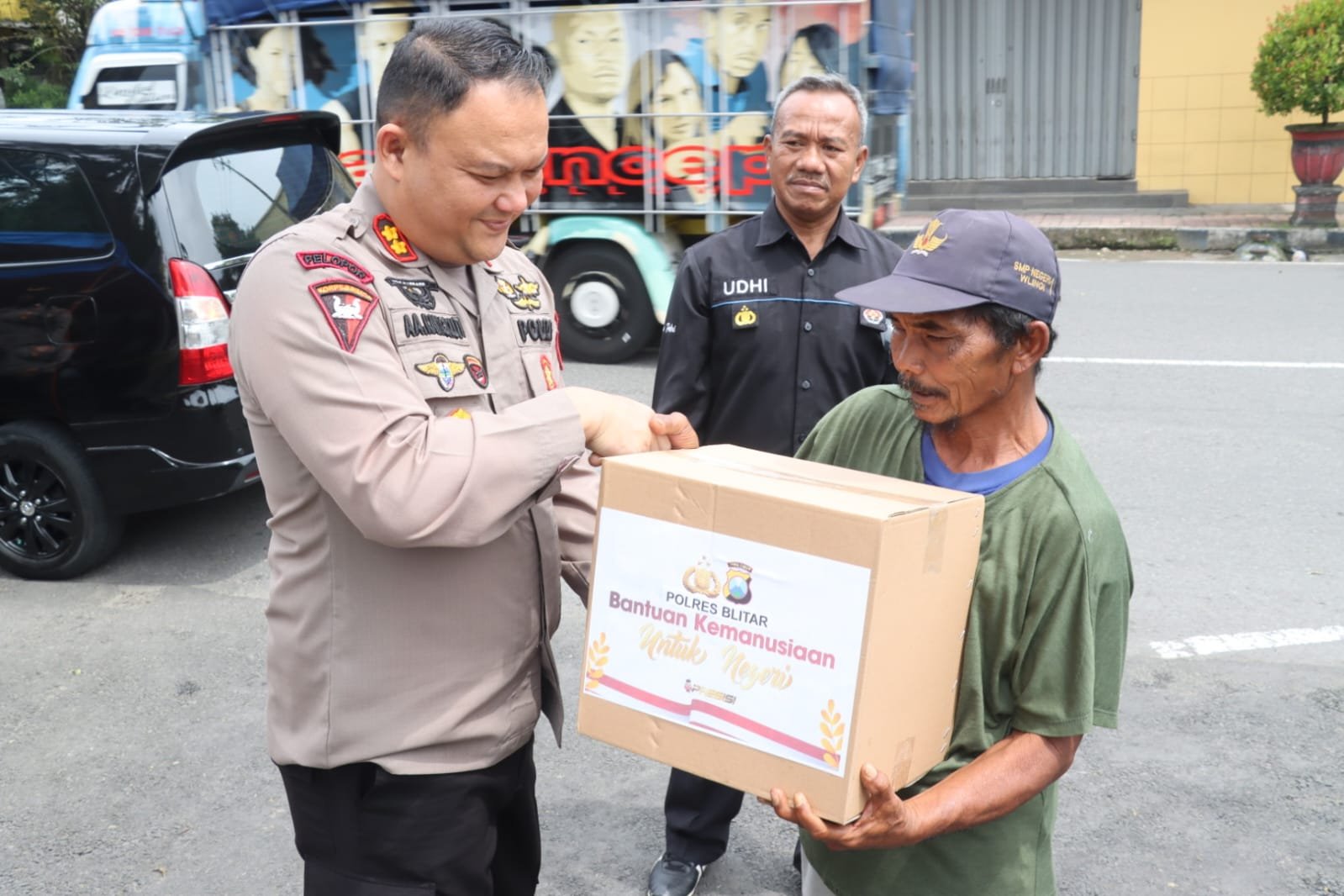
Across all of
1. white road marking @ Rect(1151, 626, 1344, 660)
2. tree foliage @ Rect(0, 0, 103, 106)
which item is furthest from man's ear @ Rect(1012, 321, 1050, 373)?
tree foliage @ Rect(0, 0, 103, 106)

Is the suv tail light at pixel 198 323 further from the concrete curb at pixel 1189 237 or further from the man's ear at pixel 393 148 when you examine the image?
the concrete curb at pixel 1189 237

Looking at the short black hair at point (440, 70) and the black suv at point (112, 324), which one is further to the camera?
the black suv at point (112, 324)

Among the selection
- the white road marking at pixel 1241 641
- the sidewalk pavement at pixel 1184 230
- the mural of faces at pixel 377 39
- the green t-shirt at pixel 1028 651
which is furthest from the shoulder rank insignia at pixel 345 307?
the sidewalk pavement at pixel 1184 230

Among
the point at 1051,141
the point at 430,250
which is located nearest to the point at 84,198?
the point at 430,250

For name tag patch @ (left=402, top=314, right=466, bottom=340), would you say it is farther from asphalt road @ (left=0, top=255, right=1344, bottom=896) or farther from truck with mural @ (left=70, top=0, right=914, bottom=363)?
truck with mural @ (left=70, top=0, right=914, bottom=363)

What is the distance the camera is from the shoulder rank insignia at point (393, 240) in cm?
206

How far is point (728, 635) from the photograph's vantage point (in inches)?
69.4

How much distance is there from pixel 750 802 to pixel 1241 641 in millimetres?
A: 1944

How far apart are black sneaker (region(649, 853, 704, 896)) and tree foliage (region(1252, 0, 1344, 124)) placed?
12.2m

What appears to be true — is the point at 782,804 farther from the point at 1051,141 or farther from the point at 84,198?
the point at 1051,141

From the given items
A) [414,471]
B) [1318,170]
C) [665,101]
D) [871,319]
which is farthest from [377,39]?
[1318,170]

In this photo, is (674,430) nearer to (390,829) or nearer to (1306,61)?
(390,829)

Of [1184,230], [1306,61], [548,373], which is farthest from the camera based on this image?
[1184,230]

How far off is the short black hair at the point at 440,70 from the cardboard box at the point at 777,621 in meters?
0.61
